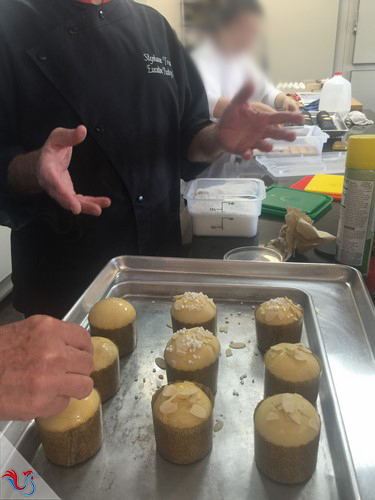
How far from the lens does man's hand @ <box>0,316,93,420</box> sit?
0.50 m

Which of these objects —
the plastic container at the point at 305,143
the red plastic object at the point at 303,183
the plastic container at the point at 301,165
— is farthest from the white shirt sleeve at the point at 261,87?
the plastic container at the point at 305,143

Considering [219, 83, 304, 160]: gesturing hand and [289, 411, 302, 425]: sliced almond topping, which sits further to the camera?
[219, 83, 304, 160]: gesturing hand

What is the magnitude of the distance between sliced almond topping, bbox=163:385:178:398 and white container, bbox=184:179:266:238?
1.55ft

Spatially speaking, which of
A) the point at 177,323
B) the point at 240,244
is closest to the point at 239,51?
the point at 177,323

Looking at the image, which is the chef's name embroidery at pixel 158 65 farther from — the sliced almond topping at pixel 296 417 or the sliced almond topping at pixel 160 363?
the sliced almond topping at pixel 296 417

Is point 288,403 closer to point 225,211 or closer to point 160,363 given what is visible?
point 160,363

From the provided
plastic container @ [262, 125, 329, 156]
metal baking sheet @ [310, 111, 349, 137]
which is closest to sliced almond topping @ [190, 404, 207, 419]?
plastic container @ [262, 125, 329, 156]

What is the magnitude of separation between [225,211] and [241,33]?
545 mm

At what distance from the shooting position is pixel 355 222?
0.86 m

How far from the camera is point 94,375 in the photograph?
0.67 meters

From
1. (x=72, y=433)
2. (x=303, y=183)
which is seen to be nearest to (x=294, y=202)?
(x=303, y=183)

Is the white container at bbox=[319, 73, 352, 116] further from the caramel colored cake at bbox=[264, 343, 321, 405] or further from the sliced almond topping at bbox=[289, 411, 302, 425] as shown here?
the sliced almond topping at bbox=[289, 411, 302, 425]

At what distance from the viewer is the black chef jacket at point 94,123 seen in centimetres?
91

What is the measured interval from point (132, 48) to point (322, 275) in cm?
61
